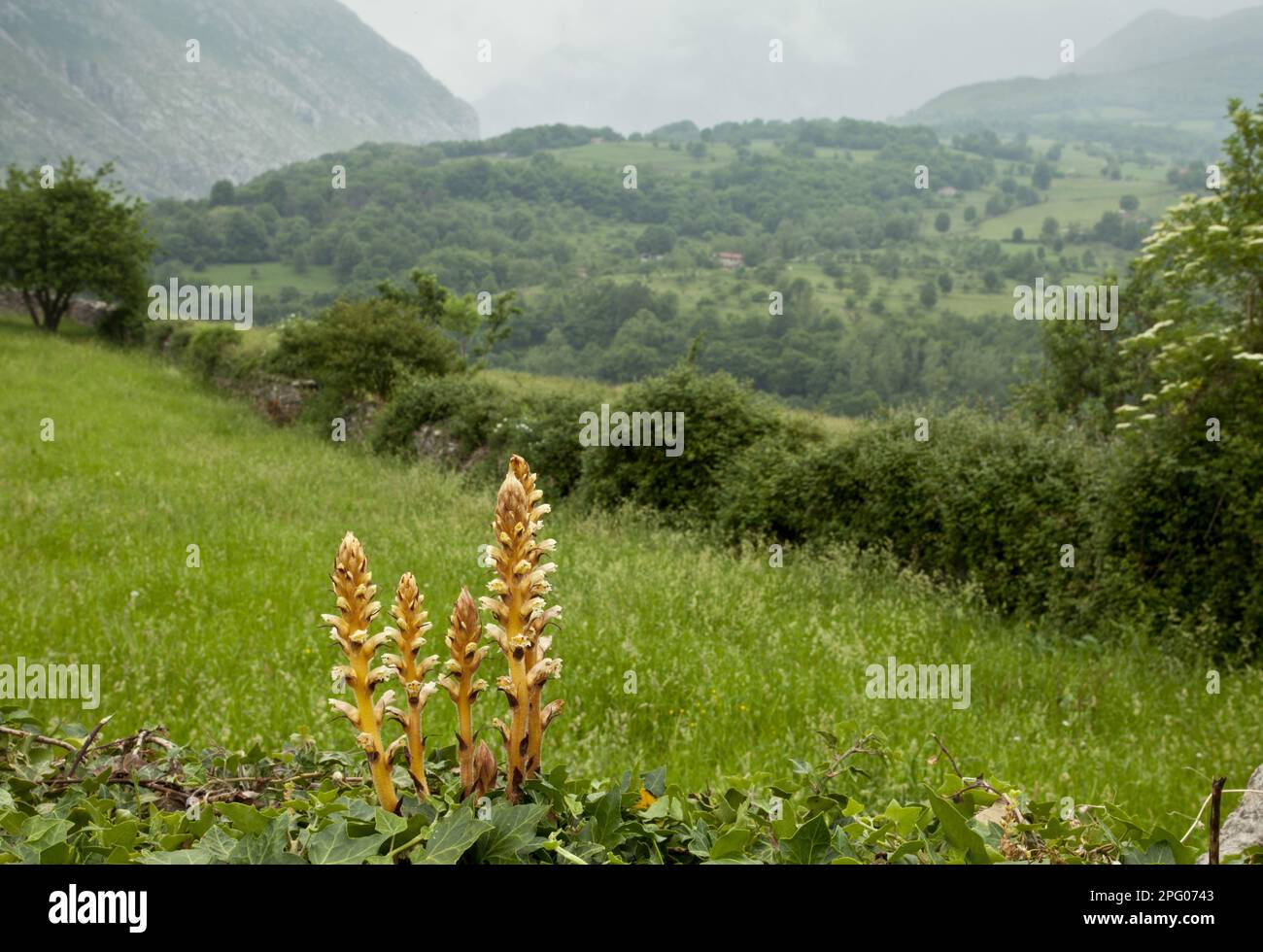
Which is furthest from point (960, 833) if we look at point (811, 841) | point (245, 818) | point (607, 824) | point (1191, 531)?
point (1191, 531)

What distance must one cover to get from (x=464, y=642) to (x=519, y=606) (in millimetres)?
94

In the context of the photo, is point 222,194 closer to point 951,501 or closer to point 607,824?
point 951,501

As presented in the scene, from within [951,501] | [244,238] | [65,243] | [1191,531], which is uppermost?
[244,238]

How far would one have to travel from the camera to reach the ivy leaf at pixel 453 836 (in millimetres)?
1107

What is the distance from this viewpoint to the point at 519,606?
Answer: 1312mm

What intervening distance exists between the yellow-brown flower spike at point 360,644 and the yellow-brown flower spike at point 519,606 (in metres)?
0.17

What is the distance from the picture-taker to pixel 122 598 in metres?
8.36

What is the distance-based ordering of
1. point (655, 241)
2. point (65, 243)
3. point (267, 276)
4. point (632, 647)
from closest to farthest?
1. point (632, 647)
2. point (65, 243)
3. point (267, 276)
4. point (655, 241)

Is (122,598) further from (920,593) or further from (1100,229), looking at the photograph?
(1100,229)

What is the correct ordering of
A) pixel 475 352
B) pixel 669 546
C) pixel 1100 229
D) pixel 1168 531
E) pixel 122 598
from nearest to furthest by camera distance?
1. pixel 122 598
2. pixel 1168 531
3. pixel 669 546
4. pixel 475 352
5. pixel 1100 229

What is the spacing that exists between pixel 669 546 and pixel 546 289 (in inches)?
→ 4005

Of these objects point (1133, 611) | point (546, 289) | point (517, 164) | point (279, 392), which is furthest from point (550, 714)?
point (517, 164)

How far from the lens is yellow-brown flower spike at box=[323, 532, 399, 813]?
1.22m

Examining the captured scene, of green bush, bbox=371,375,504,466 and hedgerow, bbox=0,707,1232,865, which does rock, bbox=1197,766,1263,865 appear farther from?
green bush, bbox=371,375,504,466
